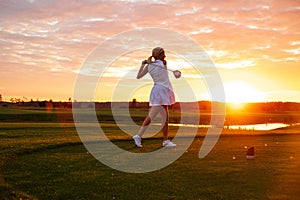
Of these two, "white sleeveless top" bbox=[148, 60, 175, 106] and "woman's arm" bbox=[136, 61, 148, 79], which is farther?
"woman's arm" bbox=[136, 61, 148, 79]

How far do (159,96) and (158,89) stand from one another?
222mm

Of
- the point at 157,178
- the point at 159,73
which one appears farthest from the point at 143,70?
the point at 157,178

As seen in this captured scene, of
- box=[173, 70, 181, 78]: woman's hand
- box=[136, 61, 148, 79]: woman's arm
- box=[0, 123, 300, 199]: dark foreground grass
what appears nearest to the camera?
box=[0, 123, 300, 199]: dark foreground grass

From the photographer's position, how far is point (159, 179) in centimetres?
612

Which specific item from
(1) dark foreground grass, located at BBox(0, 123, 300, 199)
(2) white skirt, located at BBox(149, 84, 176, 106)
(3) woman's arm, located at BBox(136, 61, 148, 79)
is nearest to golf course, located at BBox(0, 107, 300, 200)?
(1) dark foreground grass, located at BBox(0, 123, 300, 199)

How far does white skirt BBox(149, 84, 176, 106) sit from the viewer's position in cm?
1085

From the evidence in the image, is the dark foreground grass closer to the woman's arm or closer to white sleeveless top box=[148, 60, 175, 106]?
white sleeveless top box=[148, 60, 175, 106]

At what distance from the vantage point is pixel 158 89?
10891 millimetres

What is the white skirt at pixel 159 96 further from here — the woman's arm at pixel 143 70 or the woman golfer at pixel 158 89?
the woman's arm at pixel 143 70

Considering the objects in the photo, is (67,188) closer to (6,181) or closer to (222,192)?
(6,181)

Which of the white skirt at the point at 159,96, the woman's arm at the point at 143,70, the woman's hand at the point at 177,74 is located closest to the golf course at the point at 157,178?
the white skirt at the point at 159,96

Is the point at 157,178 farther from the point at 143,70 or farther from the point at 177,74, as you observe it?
the point at 143,70

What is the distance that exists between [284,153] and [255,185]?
4.31 m

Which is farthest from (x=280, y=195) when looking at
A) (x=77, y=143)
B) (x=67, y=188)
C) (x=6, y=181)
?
(x=77, y=143)
